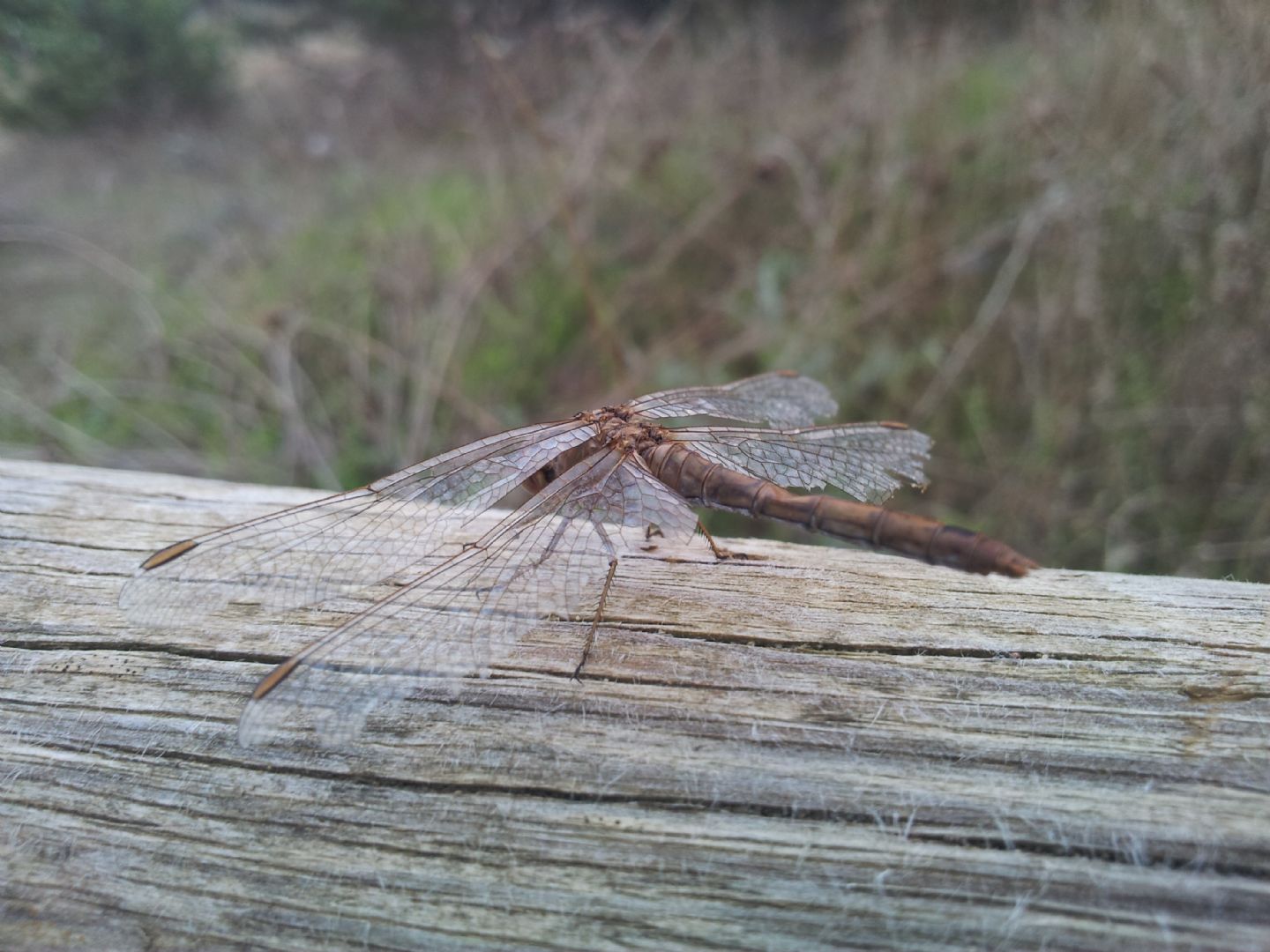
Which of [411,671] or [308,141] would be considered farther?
[308,141]

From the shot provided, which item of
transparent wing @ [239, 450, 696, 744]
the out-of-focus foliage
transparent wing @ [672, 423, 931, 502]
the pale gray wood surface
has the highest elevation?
the out-of-focus foliage

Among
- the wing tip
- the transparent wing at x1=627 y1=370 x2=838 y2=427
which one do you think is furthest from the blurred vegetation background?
the wing tip

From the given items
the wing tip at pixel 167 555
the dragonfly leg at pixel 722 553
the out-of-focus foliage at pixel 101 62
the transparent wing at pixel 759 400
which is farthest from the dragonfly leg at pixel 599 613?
the out-of-focus foliage at pixel 101 62

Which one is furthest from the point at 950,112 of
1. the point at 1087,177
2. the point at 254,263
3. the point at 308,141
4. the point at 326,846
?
the point at 326,846

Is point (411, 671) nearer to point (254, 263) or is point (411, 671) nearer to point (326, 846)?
point (326, 846)

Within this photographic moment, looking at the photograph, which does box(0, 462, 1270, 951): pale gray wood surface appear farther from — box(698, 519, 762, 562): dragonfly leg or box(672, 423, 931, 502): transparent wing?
box(672, 423, 931, 502): transparent wing

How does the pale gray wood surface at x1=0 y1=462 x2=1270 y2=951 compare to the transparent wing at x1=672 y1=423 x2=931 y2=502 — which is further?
the transparent wing at x1=672 y1=423 x2=931 y2=502

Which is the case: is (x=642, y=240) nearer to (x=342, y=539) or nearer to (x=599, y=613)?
(x=342, y=539)

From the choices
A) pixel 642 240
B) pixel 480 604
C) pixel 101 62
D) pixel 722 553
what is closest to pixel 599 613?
pixel 480 604
